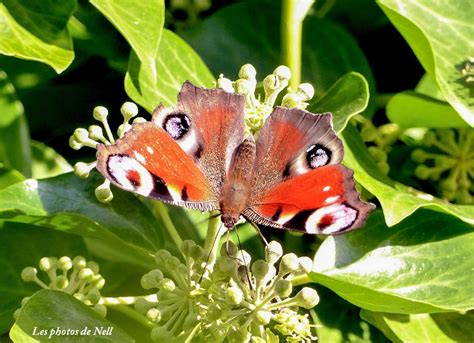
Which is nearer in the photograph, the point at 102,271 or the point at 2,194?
the point at 2,194

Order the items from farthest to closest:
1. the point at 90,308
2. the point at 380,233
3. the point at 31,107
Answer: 1. the point at 31,107
2. the point at 380,233
3. the point at 90,308

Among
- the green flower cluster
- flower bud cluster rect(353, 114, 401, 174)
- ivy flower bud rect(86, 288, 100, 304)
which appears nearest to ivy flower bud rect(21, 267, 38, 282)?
ivy flower bud rect(86, 288, 100, 304)

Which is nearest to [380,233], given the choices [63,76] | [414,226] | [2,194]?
[414,226]

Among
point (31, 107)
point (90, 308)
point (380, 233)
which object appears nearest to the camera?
point (90, 308)

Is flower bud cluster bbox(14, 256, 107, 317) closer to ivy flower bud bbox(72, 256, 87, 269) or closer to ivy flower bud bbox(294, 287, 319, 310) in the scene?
ivy flower bud bbox(72, 256, 87, 269)

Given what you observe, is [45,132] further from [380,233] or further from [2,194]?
[380,233]

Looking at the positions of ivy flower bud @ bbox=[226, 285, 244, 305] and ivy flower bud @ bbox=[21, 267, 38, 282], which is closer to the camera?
ivy flower bud @ bbox=[226, 285, 244, 305]

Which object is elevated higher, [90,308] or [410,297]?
[410,297]
